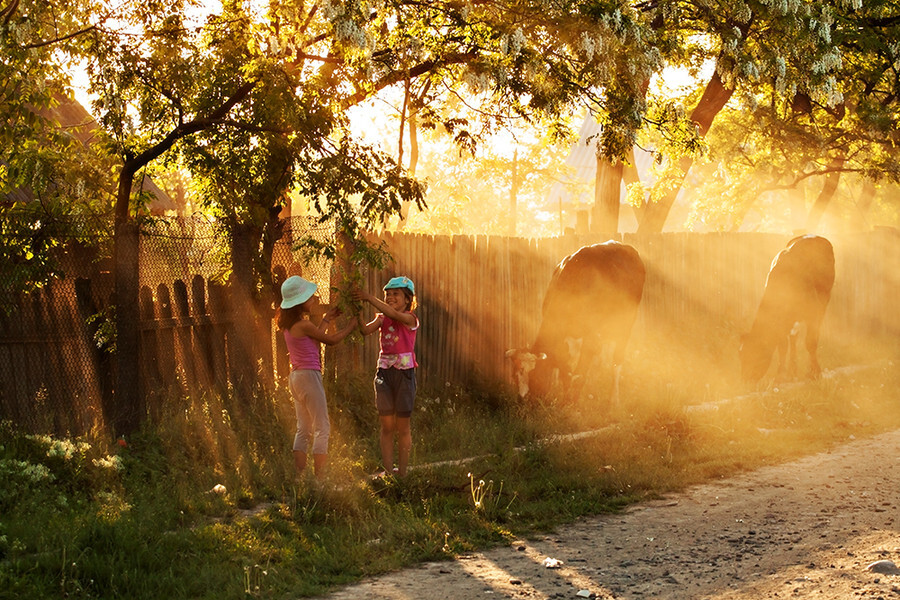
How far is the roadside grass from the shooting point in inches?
218

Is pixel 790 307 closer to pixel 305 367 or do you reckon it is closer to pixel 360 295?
pixel 360 295

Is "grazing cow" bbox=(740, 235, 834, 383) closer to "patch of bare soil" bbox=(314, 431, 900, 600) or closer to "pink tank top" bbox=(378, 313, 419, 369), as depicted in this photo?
"patch of bare soil" bbox=(314, 431, 900, 600)

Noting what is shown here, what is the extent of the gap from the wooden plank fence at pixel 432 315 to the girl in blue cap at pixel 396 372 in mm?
2589

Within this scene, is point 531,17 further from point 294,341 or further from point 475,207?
point 475,207

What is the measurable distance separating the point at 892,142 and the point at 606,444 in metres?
12.4

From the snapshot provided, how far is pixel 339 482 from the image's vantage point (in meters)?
7.52

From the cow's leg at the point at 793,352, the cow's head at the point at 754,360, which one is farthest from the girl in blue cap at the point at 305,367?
the cow's leg at the point at 793,352

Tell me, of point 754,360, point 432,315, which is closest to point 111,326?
point 432,315

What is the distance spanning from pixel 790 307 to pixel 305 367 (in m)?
8.43

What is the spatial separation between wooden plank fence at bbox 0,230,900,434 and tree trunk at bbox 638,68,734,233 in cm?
201

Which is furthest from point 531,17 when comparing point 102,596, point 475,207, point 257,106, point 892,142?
point 475,207

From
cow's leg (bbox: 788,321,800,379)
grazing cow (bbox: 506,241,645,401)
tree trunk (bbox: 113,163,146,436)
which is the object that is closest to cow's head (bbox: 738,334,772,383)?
cow's leg (bbox: 788,321,800,379)

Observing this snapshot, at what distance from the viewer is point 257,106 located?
340 inches

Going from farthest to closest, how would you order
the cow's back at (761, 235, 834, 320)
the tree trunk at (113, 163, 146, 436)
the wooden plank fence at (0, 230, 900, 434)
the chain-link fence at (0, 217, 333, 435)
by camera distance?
1. the cow's back at (761, 235, 834, 320)
2. the tree trunk at (113, 163, 146, 436)
3. the wooden plank fence at (0, 230, 900, 434)
4. the chain-link fence at (0, 217, 333, 435)
